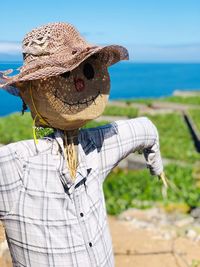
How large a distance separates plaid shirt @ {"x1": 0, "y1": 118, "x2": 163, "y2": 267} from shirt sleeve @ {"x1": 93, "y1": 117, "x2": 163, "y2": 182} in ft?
0.47

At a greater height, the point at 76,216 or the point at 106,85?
the point at 106,85

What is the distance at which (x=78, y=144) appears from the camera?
1.72 metres

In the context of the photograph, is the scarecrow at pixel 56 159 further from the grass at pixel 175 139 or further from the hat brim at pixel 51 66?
the grass at pixel 175 139

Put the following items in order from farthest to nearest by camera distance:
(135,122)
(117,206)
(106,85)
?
(117,206) < (135,122) < (106,85)

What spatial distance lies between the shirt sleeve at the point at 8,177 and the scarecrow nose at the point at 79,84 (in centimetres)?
32

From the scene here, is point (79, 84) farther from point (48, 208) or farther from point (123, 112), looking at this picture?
point (123, 112)

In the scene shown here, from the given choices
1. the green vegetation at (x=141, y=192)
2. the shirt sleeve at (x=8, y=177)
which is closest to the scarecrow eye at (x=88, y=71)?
the shirt sleeve at (x=8, y=177)

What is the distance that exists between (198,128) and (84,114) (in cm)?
1307

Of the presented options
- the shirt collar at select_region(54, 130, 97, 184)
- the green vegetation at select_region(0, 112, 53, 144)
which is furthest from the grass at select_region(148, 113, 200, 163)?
the shirt collar at select_region(54, 130, 97, 184)

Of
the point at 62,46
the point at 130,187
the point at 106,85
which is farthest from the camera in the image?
the point at 130,187

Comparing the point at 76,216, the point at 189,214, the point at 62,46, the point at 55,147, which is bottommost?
the point at 189,214

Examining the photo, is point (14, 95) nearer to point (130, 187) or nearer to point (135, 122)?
point (135, 122)

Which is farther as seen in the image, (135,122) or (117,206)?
(117,206)

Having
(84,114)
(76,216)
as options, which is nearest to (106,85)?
(84,114)
